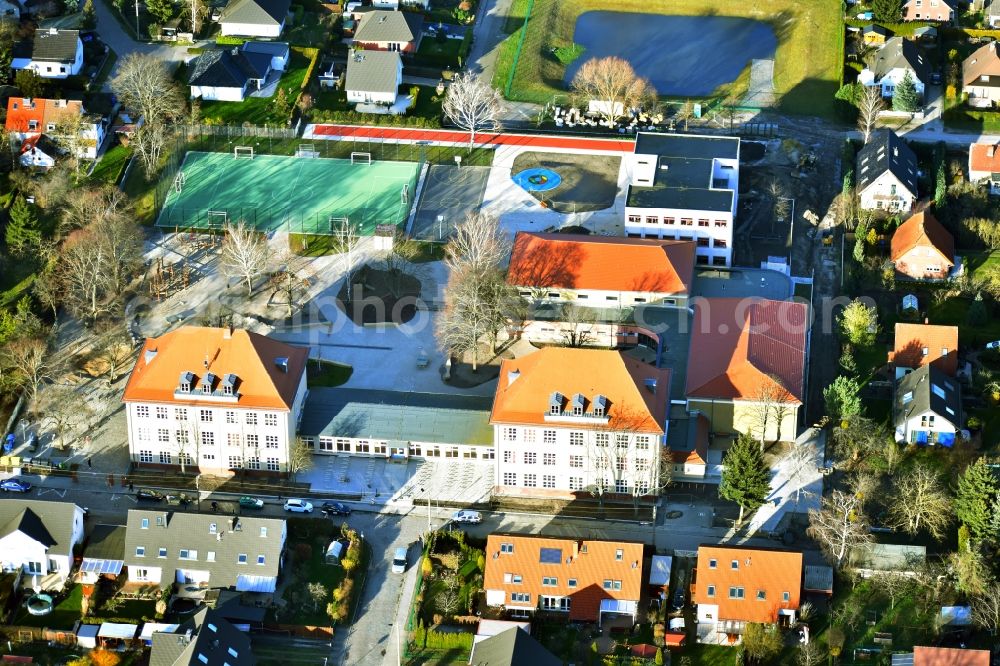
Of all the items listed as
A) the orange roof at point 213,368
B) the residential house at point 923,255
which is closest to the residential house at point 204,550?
the orange roof at point 213,368

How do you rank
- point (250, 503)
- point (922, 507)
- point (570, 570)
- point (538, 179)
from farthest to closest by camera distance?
point (538, 179)
point (250, 503)
point (922, 507)
point (570, 570)

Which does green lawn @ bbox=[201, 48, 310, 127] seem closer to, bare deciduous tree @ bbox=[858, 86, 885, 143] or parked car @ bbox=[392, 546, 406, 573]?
bare deciduous tree @ bbox=[858, 86, 885, 143]

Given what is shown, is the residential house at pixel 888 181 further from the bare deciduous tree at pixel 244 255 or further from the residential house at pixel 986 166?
the bare deciduous tree at pixel 244 255

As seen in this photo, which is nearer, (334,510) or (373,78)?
(334,510)

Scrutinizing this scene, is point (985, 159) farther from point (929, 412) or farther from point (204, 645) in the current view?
point (204, 645)

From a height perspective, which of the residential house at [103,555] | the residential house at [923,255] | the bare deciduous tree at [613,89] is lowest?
the residential house at [103,555]

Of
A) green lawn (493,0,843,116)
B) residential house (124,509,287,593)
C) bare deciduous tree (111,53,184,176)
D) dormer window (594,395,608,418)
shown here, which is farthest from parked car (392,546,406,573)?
green lawn (493,0,843,116)

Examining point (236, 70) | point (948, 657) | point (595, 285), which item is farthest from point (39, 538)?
point (236, 70)

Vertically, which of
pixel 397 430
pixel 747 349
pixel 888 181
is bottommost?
pixel 397 430
